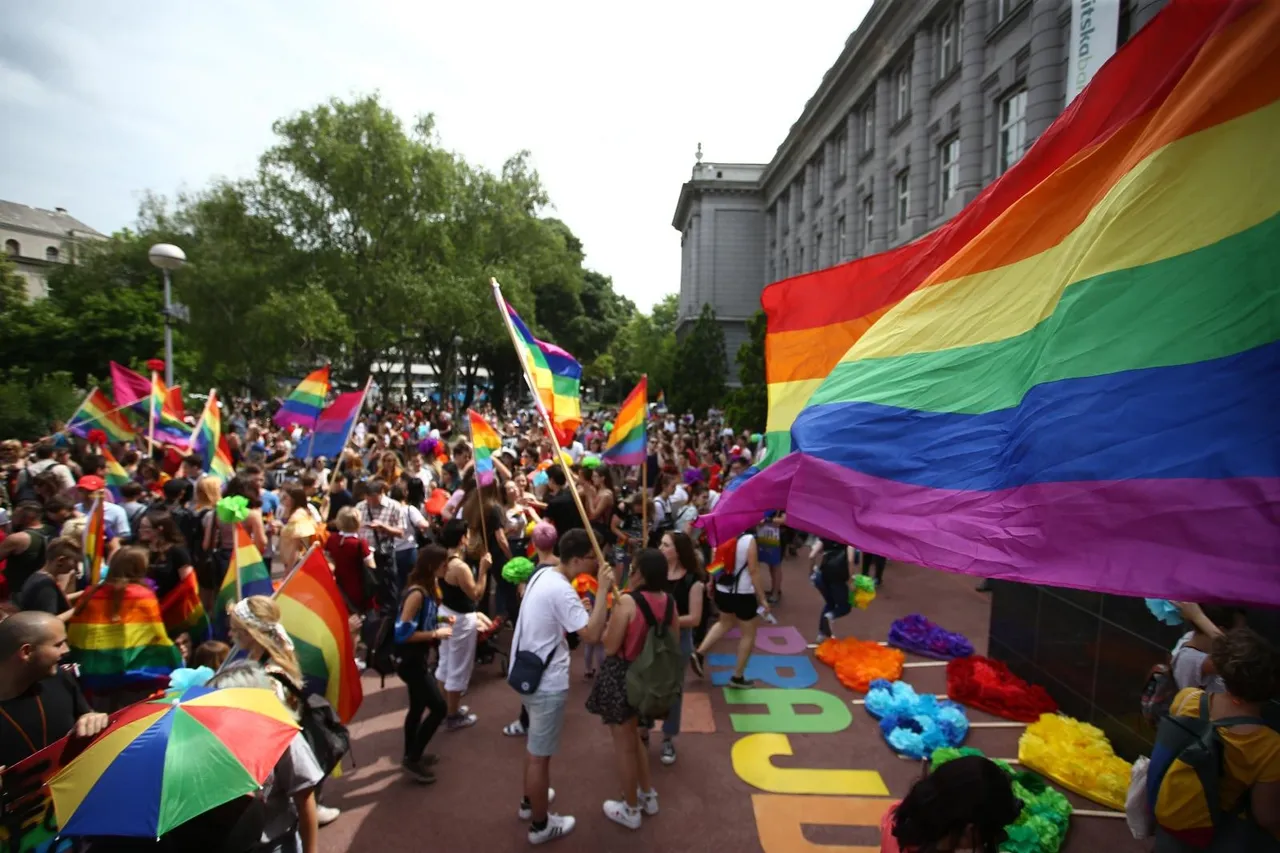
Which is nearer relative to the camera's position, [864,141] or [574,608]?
[574,608]

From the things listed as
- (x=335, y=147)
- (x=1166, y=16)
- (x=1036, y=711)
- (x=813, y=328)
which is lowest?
(x=1036, y=711)

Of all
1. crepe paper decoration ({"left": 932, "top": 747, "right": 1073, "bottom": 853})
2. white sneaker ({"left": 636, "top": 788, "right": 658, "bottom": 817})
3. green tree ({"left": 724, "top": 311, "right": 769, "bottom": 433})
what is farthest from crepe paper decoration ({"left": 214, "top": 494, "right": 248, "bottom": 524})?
green tree ({"left": 724, "top": 311, "right": 769, "bottom": 433})

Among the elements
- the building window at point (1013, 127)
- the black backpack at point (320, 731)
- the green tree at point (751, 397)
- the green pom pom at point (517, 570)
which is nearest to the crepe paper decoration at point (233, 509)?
the green pom pom at point (517, 570)

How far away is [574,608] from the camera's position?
399 centimetres

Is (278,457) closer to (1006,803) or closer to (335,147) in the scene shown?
(1006,803)

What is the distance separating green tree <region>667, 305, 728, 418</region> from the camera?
31422 mm

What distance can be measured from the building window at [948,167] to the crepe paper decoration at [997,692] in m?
15.4

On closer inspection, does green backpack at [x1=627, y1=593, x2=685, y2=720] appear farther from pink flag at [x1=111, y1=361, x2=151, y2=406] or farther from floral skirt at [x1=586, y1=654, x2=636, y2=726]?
pink flag at [x1=111, y1=361, x2=151, y2=406]

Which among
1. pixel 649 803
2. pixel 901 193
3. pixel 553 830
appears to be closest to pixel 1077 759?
pixel 649 803

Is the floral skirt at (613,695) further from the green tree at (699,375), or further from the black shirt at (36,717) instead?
the green tree at (699,375)

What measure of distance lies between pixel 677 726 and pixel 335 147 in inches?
1014

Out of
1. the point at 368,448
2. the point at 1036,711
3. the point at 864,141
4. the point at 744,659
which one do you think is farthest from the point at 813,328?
the point at 864,141

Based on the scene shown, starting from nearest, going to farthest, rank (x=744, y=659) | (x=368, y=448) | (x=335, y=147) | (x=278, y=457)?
(x=744, y=659), (x=278, y=457), (x=368, y=448), (x=335, y=147)

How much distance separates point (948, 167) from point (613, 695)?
19641 millimetres
